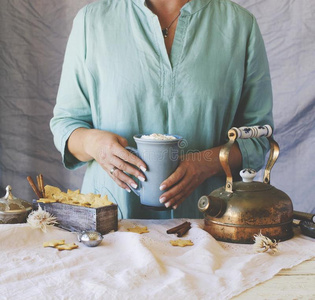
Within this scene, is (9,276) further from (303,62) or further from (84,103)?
(303,62)

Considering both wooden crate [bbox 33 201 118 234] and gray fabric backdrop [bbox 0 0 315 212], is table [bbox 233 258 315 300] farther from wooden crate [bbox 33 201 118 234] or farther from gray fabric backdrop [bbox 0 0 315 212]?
gray fabric backdrop [bbox 0 0 315 212]


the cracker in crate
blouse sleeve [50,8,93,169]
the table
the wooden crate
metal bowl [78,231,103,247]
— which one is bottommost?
the table

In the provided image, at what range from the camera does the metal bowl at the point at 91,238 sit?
1.08 metres

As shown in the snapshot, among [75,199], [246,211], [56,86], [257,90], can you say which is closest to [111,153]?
[75,199]

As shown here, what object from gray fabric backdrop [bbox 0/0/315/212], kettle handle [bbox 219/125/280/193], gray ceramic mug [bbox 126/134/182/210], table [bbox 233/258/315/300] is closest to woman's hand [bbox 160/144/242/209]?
gray ceramic mug [bbox 126/134/182/210]

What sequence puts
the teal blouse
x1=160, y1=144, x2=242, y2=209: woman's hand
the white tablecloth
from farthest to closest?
the teal blouse, x1=160, y1=144, x2=242, y2=209: woman's hand, the white tablecloth

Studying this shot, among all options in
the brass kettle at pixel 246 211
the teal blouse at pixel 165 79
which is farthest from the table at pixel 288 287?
the teal blouse at pixel 165 79

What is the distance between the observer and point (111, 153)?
1.28m

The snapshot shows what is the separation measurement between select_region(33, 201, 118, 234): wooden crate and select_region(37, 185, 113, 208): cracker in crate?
17 millimetres

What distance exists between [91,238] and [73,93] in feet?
2.03

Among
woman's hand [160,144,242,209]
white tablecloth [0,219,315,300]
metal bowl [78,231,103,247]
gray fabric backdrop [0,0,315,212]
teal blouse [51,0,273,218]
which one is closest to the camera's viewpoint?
white tablecloth [0,219,315,300]

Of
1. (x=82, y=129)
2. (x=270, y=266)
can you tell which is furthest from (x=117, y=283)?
(x=82, y=129)

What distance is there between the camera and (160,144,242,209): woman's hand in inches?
→ 47.4

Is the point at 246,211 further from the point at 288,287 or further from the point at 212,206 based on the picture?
the point at 288,287
